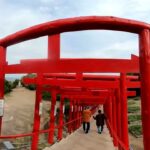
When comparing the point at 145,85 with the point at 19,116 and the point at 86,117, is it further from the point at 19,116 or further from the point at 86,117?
the point at 19,116

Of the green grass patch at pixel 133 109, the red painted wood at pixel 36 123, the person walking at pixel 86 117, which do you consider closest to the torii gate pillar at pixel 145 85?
the red painted wood at pixel 36 123

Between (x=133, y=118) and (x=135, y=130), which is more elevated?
(x=133, y=118)

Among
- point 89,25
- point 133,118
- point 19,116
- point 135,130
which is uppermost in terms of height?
point 89,25

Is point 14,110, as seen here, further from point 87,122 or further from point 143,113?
point 143,113

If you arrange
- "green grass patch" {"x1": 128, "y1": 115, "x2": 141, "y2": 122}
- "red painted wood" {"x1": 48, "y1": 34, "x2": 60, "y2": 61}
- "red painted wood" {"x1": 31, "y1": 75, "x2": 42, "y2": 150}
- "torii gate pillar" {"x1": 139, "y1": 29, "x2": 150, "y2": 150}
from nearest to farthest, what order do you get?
1. "torii gate pillar" {"x1": 139, "y1": 29, "x2": 150, "y2": 150}
2. "red painted wood" {"x1": 48, "y1": 34, "x2": 60, "y2": 61}
3. "red painted wood" {"x1": 31, "y1": 75, "x2": 42, "y2": 150}
4. "green grass patch" {"x1": 128, "y1": 115, "x2": 141, "y2": 122}

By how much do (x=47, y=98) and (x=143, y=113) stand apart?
34.7 meters

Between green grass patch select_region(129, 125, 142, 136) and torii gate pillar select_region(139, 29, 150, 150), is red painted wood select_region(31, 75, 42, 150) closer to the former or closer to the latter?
torii gate pillar select_region(139, 29, 150, 150)

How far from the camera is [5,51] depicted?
5.13 metres

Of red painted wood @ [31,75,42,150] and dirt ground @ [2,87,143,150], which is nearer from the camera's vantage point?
red painted wood @ [31,75,42,150]

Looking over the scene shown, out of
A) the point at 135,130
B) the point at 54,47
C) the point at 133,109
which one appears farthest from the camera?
the point at 133,109

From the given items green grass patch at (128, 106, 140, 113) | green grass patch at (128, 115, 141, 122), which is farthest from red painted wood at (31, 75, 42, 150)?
green grass patch at (128, 106, 140, 113)

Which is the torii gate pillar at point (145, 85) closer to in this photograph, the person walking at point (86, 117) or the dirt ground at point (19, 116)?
the person walking at point (86, 117)

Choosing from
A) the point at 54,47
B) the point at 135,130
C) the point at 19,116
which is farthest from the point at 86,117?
the point at 135,130

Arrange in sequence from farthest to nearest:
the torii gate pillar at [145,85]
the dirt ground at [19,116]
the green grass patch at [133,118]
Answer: the green grass patch at [133,118], the dirt ground at [19,116], the torii gate pillar at [145,85]
